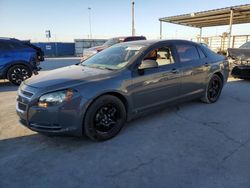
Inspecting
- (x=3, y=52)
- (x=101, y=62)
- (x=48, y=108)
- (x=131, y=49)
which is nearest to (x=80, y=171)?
(x=48, y=108)

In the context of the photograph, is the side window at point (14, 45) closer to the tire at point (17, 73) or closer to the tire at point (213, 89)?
the tire at point (17, 73)

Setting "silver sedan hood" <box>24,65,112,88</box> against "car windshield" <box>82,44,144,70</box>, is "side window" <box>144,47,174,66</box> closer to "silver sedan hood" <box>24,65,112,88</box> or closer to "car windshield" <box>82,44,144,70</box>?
"car windshield" <box>82,44,144,70</box>

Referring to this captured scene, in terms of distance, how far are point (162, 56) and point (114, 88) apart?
145 centimetres

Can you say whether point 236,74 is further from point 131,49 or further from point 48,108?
point 48,108

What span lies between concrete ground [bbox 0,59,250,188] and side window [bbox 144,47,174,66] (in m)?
1.12

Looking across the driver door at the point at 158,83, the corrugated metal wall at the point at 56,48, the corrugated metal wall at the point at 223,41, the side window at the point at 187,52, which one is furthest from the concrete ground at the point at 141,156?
the corrugated metal wall at the point at 56,48

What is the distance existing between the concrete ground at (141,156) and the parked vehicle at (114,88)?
32 centimetres

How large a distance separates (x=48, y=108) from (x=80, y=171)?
0.94 m

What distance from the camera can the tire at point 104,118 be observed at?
3186 millimetres

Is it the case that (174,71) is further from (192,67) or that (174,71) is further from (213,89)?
(213,89)

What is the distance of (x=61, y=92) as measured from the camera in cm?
300

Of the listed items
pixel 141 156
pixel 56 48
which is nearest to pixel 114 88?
pixel 141 156

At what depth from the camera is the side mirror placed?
3752 mm

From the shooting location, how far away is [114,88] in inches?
132
